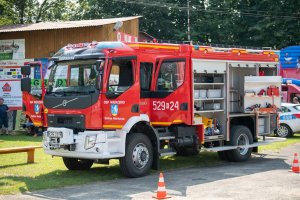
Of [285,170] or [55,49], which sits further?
[55,49]

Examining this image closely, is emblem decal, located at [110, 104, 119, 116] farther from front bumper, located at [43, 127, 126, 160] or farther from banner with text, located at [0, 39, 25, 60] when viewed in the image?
banner with text, located at [0, 39, 25, 60]

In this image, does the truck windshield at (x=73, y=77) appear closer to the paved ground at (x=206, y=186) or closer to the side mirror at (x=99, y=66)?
the side mirror at (x=99, y=66)

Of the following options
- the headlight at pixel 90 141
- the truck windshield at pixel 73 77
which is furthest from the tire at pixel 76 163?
the truck windshield at pixel 73 77

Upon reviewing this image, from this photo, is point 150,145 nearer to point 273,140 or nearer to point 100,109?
point 100,109

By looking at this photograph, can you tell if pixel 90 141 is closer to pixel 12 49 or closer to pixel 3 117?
pixel 3 117

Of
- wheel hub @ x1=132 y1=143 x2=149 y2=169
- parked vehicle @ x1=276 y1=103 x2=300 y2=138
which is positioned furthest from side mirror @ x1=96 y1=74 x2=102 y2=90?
parked vehicle @ x1=276 y1=103 x2=300 y2=138

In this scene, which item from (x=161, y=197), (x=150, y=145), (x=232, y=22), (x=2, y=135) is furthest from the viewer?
(x=232, y=22)

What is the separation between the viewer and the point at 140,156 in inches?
489

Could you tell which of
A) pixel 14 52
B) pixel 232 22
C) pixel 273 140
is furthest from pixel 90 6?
pixel 273 140

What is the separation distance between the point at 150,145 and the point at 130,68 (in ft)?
6.23

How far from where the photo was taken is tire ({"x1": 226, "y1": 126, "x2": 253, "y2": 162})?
49.6 feet

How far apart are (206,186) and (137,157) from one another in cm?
191

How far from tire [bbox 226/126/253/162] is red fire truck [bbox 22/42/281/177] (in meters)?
0.03

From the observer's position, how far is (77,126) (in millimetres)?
12055
